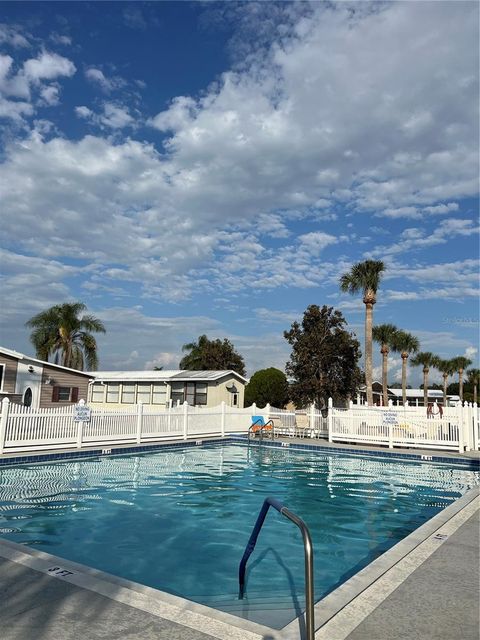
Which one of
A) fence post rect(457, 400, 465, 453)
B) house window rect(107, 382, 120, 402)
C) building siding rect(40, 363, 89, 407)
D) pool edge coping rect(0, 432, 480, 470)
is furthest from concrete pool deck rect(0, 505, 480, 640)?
house window rect(107, 382, 120, 402)

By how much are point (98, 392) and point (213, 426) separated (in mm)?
18433

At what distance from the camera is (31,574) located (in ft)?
15.0

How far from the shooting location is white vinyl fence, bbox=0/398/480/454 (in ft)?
47.6

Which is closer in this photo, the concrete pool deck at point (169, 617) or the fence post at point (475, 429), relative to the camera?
the concrete pool deck at point (169, 617)

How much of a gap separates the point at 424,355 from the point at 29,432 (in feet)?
212

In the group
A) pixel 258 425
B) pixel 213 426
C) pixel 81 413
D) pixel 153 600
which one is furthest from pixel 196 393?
pixel 153 600

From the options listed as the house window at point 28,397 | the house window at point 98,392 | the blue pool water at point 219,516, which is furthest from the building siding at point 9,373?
the house window at point 98,392

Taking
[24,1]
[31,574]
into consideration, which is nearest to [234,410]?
[24,1]

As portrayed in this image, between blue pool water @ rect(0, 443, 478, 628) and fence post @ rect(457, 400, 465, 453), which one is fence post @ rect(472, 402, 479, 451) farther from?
blue pool water @ rect(0, 443, 478, 628)

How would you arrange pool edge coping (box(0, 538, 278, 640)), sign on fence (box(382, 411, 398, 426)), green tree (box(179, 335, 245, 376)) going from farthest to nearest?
green tree (box(179, 335, 245, 376)) → sign on fence (box(382, 411, 398, 426)) → pool edge coping (box(0, 538, 278, 640))

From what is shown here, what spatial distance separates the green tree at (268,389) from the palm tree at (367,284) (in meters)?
10.9

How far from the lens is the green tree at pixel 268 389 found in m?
41.7

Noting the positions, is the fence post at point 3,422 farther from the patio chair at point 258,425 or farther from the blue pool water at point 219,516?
the patio chair at point 258,425

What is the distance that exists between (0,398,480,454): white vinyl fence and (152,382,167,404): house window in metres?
13.0
